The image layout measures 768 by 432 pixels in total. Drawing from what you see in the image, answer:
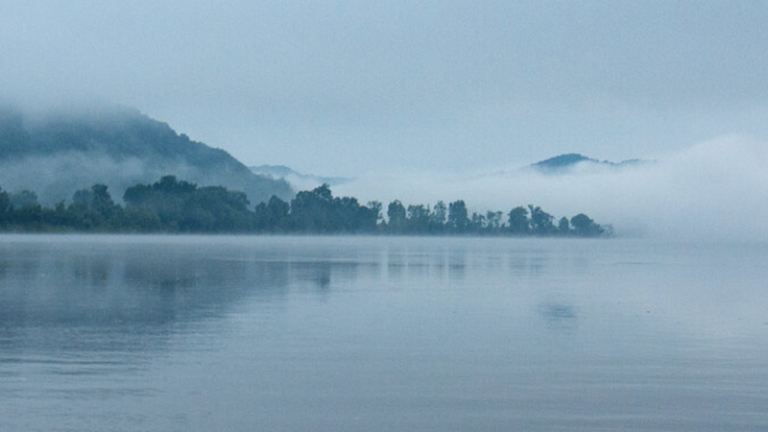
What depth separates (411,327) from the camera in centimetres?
1972

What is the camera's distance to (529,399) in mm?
12094

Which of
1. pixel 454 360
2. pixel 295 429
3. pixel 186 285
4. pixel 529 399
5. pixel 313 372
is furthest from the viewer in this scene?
pixel 186 285

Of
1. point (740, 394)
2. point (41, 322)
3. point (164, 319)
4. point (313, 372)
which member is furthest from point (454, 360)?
point (41, 322)

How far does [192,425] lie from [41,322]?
32.7 ft

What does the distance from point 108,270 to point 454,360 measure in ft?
90.1

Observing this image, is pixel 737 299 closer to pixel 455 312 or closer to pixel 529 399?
pixel 455 312

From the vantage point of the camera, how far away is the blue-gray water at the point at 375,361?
11016mm

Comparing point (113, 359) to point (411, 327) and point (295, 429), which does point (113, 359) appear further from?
A: point (411, 327)

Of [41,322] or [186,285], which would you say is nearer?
[41,322]

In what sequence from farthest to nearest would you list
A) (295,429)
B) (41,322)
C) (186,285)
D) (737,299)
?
(186,285) → (737,299) → (41,322) → (295,429)

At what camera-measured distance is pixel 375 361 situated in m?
15.1

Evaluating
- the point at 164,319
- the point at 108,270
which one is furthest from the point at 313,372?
the point at 108,270

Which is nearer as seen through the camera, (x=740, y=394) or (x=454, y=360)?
(x=740, y=394)

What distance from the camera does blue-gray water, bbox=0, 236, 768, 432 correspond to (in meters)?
11.0
